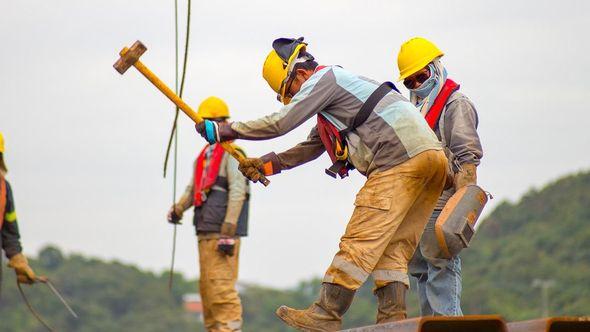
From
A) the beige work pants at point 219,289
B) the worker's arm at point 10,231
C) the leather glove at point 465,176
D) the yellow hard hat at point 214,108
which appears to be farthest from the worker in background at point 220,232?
the leather glove at point 465,176

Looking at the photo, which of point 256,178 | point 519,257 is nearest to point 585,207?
point 519,257

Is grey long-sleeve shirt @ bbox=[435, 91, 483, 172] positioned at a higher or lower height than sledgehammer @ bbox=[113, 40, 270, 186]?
lower

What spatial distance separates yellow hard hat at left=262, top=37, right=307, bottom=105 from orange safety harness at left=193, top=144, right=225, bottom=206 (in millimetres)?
4403

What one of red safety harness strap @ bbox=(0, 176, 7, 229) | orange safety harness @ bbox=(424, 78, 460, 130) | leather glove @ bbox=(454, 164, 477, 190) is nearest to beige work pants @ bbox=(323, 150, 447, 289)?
leather glove @ bbox=(454, 164, 477, 190)

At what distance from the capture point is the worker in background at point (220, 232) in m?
14.4

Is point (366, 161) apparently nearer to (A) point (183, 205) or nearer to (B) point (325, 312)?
(B) point (325, 312)

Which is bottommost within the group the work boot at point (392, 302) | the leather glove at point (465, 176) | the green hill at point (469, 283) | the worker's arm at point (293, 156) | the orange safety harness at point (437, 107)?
the green hill at point (469, 283)

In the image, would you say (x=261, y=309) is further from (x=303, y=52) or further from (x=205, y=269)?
(x=303, y=52)

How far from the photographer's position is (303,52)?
33.5 ft

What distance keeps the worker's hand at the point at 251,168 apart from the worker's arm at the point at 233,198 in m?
3.91

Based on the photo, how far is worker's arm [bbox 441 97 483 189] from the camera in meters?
10.7

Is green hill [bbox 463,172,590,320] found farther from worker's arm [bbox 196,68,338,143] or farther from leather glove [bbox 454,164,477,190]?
worker's arm [bbox 196,68,338,143]

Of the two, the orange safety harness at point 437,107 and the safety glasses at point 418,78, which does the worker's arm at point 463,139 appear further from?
the safety glasses at point 418,78

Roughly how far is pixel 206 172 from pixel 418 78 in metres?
3.91
